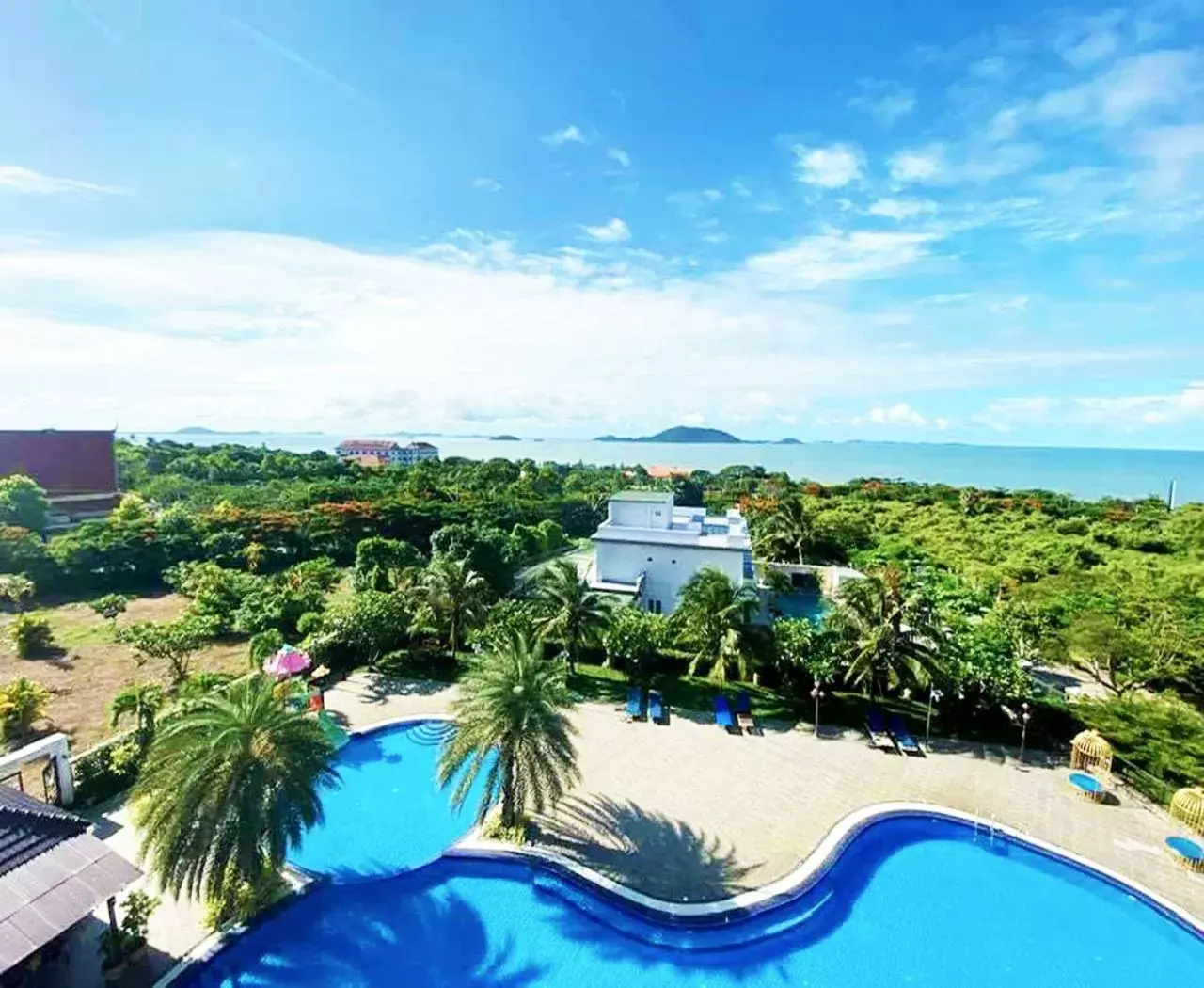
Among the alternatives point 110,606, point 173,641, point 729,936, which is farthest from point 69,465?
point 729,936

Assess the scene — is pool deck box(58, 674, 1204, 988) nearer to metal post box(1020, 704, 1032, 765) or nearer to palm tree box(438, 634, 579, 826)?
metal post box(1020, 704, 1032, 765)

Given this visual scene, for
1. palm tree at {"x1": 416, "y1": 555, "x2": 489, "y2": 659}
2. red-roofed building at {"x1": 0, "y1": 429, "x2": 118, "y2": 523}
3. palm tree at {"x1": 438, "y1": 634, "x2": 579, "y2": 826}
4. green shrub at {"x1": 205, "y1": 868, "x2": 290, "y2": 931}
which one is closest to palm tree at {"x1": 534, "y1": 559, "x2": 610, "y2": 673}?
palm tree at {"x1": 416, "y1": 555, "x2": 489, "y2": 659}

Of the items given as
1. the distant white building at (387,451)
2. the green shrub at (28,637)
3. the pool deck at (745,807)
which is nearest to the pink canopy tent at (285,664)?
the pool deck at (745,807)

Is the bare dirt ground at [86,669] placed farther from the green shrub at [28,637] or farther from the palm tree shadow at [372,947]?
the palm tree shadow at [372,947]

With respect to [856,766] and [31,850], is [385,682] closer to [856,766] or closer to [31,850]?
[31,850]

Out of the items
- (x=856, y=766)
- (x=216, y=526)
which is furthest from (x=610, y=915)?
(x=216, y=526)

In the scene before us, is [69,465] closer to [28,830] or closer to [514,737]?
[28,830]
